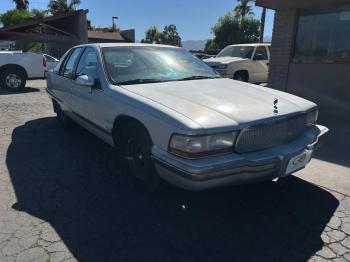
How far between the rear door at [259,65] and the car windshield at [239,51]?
0.70ft

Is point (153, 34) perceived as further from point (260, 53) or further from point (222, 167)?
point (222, 167)

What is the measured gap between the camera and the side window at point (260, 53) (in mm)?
12029

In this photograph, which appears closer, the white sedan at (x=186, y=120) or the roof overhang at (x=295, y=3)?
the white sedan at (x=186, y=120)

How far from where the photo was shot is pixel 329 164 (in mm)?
4594

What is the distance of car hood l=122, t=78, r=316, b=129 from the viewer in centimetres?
293

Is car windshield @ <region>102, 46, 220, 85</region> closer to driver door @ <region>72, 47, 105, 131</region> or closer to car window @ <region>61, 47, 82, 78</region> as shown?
driver door @ <region>72, 47, 105, 131</region>

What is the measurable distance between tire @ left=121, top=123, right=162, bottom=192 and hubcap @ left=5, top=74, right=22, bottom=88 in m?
9.68

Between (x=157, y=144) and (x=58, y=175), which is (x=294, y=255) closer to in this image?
(x=157, y=144)

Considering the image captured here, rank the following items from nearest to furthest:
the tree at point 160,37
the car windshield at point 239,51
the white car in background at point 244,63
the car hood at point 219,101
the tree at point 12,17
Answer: the car hood at point 219,101 → the white car in background at point 244,63 → the car windshield at point 239,51 → the tree at point 12,17 → the tree at point 160,37

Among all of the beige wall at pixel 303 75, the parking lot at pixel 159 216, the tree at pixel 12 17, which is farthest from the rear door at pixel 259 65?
the tree at pixel 12 17

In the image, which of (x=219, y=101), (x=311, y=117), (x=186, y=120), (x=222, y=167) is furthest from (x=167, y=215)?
(x=311, y=117)

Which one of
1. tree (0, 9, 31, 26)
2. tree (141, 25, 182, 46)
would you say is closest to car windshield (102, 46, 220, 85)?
tree (0, 9, 31, 26)

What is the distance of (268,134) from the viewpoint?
3115 millimetres

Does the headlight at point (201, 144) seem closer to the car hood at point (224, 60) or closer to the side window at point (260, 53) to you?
the car hood at point (224, 60)
